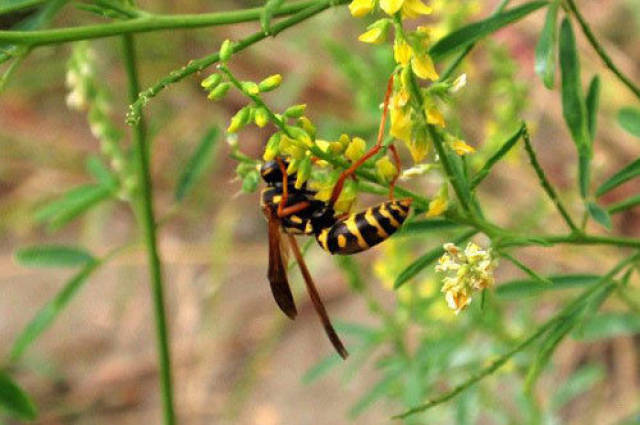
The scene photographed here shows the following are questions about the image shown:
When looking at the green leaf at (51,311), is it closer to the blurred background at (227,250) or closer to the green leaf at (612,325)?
the green leaf at (612,325)

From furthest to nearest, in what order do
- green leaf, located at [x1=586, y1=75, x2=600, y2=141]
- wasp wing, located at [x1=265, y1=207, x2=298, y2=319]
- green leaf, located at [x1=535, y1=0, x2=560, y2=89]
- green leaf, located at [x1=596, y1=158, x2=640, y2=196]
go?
wasp wing, located at [x1=265, y1=207, x2=298, y2=319], green leaf, located at [x1=586, y1=75, x2=600, y2=141], green leaf, located at [x1=596, y1=158, x2=640, y2=196], green leaf, located at [x1=535, y1=0, x2=560, y2=89]

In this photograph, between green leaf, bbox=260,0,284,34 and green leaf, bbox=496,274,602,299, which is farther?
green leaf, bbox=496,274,602,299

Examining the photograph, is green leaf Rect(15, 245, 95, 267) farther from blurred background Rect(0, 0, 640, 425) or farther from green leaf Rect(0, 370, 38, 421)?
blurred background Rect(0, 0, 640, 425)

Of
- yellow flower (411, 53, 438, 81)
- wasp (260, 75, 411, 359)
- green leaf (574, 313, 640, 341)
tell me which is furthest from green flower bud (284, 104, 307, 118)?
green leaf (574, 313, 640, 341)

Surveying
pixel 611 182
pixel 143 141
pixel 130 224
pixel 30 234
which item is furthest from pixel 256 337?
pixel 611 182

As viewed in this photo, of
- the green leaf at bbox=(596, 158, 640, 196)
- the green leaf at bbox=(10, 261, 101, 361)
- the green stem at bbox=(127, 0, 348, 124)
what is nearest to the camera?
the green stem at bbox=(127, 0, 348, 124)

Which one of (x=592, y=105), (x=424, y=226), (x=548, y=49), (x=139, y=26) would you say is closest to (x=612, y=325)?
(x=592, y=105)

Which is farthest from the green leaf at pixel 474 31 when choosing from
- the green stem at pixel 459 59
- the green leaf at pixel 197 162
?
the green leaf at pixel 197 162

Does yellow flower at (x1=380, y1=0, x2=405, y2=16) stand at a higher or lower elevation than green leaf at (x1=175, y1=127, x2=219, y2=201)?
lower
